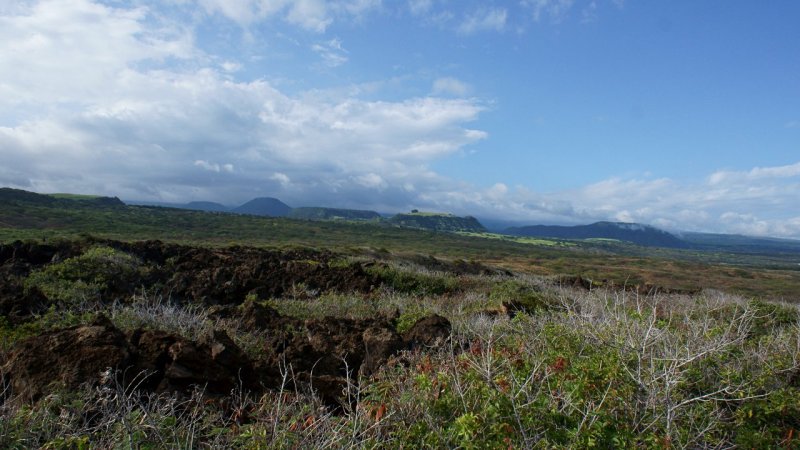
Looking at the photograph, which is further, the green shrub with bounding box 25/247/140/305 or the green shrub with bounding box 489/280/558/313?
the green shrub with bounding box 489/280/558/313

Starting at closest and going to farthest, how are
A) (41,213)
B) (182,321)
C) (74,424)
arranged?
(74,424) < (182,321) < (41,213)

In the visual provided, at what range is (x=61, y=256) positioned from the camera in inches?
510

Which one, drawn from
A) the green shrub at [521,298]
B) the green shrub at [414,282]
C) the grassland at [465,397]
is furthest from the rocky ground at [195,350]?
the green shrub at [414,282]

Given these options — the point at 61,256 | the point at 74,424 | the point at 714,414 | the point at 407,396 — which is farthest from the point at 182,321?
the point at 61,256

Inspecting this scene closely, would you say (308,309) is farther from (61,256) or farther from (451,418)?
(61,256)

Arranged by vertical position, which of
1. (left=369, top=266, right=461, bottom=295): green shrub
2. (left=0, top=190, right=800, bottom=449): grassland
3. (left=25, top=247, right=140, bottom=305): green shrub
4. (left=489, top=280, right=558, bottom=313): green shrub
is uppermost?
(left=0, top=190, right=800, bottom=449): grassland

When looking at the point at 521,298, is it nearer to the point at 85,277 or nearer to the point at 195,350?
the point at 195,350

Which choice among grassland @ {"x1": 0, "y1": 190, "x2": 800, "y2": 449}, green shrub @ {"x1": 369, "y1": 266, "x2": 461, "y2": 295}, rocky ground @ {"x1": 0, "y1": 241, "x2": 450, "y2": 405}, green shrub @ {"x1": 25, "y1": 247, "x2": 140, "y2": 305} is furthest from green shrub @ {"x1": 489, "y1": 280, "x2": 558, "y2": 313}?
green shrub @ {"x1": 25, "y1": 247, "x2": 140, "y2": 305}

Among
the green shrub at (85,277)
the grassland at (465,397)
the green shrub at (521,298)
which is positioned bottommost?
the green shrub at (521,298)

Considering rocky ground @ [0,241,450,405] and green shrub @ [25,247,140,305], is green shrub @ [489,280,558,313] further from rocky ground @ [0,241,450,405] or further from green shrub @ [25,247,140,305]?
green shrub @ [25,247,140,305]

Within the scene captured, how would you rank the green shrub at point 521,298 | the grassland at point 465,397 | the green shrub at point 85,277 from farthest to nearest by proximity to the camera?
the green shrub at point 521,298 → the green shrub at point 85,277 → the grassland at point 465,397

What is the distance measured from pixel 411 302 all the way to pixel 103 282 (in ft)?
22.9

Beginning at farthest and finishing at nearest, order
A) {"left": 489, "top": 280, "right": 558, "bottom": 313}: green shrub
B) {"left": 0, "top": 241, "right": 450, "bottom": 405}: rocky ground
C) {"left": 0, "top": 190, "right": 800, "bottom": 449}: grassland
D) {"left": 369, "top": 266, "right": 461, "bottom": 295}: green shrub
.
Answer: {"left": 369, "top": 266, "right": 461, "bottom": 295}: green shrub → {"left": 489, "top": 280, "right": 558, "bottom": 313}: green shrub → {"left": 0, "top": 241, "right": 450, "bottom": 405}: rocky ground → {"left": 0, "top": 190, "right": 800, "bottom": 449}: grassland

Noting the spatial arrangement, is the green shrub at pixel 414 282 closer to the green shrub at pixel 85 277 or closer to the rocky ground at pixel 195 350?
the rocky ground at pixel 195 350
